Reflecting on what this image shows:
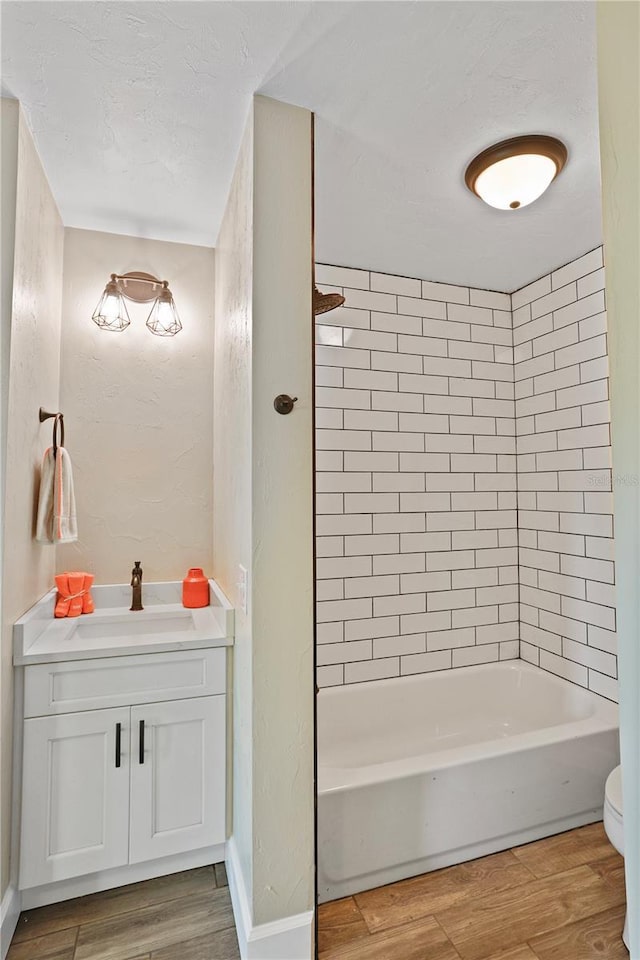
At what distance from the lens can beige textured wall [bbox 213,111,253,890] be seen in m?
1.57

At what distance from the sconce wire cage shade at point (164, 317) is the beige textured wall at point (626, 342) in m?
2.04

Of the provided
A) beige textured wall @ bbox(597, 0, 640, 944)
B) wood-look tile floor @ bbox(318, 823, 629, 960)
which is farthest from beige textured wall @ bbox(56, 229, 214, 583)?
beige textured wall @ bbox(597, 0, 640, 944)

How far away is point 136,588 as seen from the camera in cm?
230

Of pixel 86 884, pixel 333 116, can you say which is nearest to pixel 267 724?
pixel 86 884

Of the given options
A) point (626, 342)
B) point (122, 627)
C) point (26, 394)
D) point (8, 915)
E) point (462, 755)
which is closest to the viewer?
point (626, 342)

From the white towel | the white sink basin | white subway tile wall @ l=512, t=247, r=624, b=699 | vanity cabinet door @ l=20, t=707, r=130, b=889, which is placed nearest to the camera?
vanity cabinet door @ l=20, t=707, r=130, b=889

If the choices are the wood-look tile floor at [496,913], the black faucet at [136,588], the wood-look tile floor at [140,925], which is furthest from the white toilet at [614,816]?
the black faucet at [136,588]

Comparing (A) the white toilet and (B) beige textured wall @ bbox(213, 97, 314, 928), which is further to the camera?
(A) the white toilet

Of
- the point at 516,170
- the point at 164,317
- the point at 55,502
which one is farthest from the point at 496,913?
the point at 164,317

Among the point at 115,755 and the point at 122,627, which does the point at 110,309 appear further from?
the point at 115,755

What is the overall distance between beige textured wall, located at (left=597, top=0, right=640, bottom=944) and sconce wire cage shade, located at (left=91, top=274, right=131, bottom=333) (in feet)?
6.89

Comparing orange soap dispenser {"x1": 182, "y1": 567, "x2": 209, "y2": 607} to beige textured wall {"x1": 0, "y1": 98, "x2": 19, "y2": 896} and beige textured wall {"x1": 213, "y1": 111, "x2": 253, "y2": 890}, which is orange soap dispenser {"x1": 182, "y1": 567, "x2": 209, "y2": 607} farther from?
beige textured wall {"x1": 0, "y1": 98, "x2": 19, "y2": 896}

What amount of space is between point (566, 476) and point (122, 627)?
2.26 meters

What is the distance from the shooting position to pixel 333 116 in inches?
63.7
